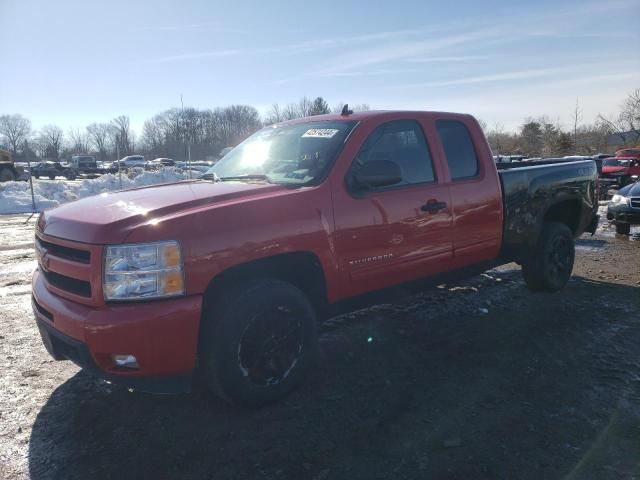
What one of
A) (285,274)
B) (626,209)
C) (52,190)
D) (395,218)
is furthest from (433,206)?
(52,190)

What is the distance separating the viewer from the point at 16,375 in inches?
152

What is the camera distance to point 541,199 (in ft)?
17.6

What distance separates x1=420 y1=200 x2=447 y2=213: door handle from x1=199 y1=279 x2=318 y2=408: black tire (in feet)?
4.23

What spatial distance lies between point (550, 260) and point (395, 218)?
2.71 metres

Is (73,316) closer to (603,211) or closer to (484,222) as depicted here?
(484,222)

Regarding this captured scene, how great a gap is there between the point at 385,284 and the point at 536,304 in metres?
2.40

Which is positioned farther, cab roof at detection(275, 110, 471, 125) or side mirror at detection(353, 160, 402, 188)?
cab roof at detection(275, 110, 471, 125)

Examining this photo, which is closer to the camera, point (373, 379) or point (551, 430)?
point (551, 430)

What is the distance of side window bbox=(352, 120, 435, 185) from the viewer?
4012mm

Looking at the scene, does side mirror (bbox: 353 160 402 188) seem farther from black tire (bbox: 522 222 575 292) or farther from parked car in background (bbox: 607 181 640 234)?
parked car in background (bbox: 607 181 640 234)

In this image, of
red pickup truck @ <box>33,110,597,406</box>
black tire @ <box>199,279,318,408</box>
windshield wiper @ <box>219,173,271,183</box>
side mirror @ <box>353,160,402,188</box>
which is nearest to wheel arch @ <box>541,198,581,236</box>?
red pickup truck @ <box>33,110,597,406</box>

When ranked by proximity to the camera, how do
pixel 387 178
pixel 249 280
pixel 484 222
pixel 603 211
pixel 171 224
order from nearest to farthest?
pixel 171 224
pixel 249 280
pixel 387 178
pixel 484 222
pixel 603 211

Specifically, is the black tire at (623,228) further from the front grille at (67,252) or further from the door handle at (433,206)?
the front grille at (67,252)

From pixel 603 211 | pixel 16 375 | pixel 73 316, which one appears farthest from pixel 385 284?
pixel 603 211
